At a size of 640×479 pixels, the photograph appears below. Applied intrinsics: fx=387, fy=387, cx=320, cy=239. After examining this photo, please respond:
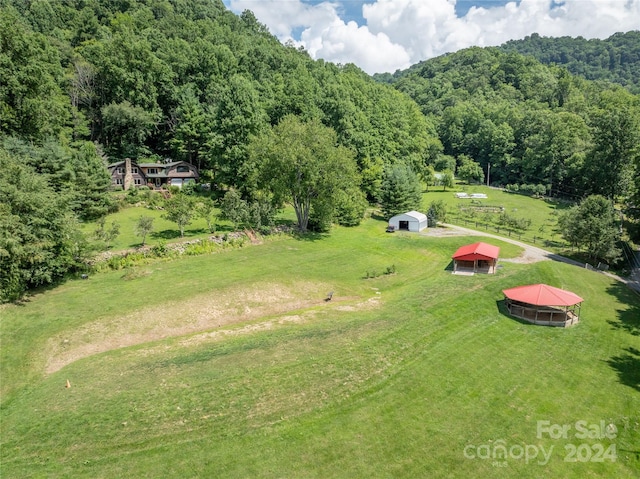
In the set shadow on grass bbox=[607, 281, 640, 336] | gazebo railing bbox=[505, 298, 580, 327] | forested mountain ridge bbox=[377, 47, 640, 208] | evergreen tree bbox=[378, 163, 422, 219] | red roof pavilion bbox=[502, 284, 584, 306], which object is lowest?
shadow on grass bbox=[607, 281, 640, 336]

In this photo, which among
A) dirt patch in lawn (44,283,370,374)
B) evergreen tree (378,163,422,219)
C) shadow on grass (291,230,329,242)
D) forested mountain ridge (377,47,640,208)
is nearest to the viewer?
dirt patch in lawn (44,283,370,374)

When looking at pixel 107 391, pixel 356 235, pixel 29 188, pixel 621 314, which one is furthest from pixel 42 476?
pixel 356 235

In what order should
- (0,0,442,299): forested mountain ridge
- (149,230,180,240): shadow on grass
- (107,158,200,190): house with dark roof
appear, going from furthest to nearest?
(107,158,200,190): house with dark roof, (149,230,180,240): shadow on grass, (0,0,442,299): forested mountain ridge

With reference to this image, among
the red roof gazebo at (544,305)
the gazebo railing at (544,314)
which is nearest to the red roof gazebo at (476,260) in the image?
the red roof gazebo at (544,305)

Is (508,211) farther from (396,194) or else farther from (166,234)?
(166,234)

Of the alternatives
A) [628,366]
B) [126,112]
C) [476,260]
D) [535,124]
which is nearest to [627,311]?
[628,366]

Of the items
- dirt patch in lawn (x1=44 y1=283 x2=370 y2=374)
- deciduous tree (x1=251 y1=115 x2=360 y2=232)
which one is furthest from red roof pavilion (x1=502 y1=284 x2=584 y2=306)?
deciduous tree (x1=251 y1=115 x2=360 y2=232)

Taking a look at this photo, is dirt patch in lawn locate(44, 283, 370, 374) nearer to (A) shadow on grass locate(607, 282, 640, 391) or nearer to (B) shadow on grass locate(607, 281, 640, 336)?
(A) shadow on grass locate(607, 282, 640, 391)
